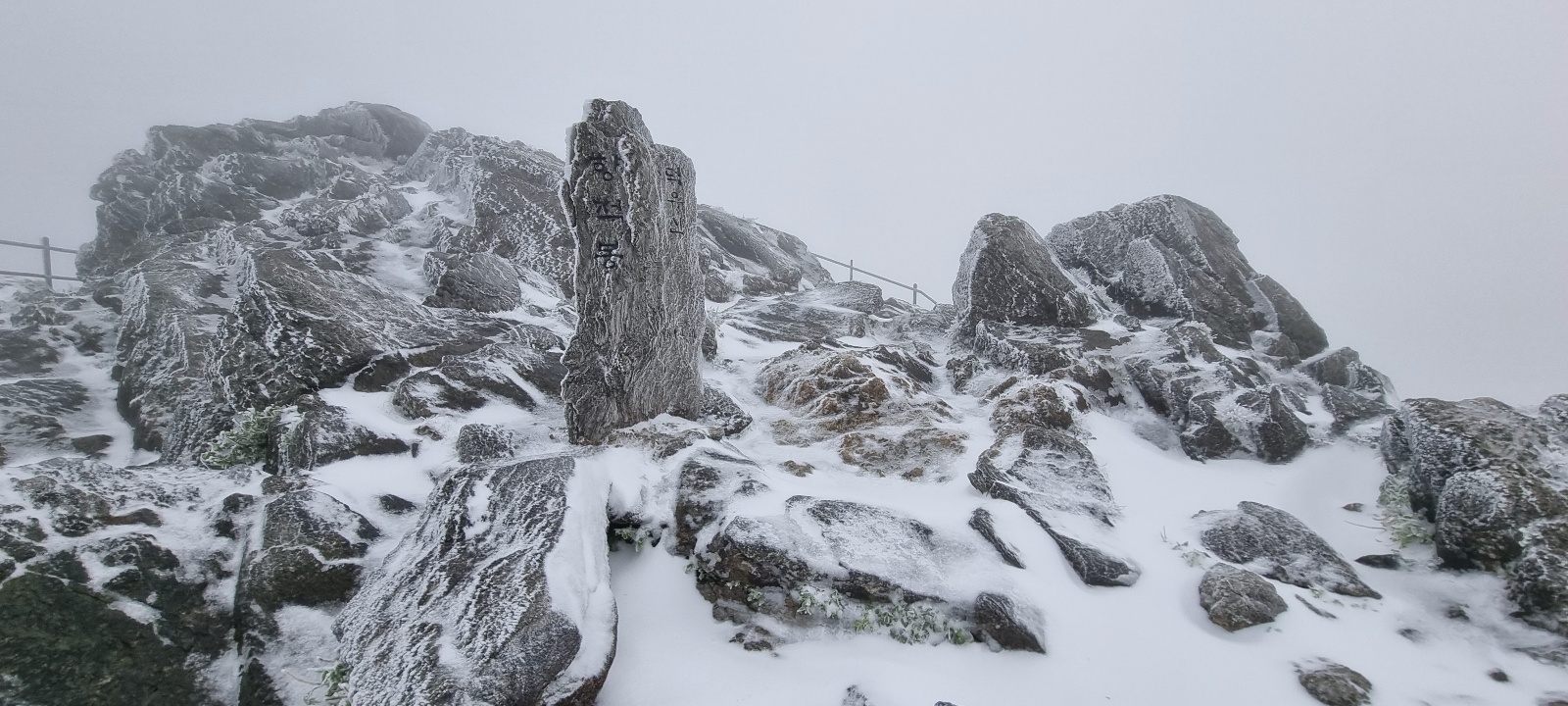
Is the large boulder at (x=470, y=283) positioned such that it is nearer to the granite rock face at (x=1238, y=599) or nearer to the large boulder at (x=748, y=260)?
the large boulder at (x=748, y=260)

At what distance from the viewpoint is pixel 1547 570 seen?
16.3 feet

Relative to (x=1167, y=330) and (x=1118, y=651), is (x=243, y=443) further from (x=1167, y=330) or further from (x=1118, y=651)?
(x=1167, y=330)

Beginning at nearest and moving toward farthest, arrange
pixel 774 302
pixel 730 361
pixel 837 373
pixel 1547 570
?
pixel 1547 570 → pixel 837 373 → pixel 730 361 → pixel 774 302

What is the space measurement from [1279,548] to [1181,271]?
9.87m

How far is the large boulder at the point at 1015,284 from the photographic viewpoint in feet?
44.3

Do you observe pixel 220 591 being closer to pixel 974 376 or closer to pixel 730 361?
pixel 730 361

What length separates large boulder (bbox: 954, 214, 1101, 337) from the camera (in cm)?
1350

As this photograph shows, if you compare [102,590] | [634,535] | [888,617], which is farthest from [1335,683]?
[102,590]

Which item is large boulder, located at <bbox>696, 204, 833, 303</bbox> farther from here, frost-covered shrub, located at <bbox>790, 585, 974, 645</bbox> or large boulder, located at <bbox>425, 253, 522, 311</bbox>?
frost-covered shrub, located at <bbox>790, 585, 974, 645</bbox>

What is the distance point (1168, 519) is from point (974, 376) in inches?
212

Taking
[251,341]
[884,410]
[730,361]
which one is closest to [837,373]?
[884,410]

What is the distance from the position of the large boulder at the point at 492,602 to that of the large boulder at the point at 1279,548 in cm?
622

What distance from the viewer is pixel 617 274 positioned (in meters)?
8.38

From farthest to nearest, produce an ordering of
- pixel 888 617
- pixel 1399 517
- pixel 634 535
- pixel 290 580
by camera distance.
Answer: pixel 1399 517
pixel 634 535
pixel 290 580
pixel 888 617
